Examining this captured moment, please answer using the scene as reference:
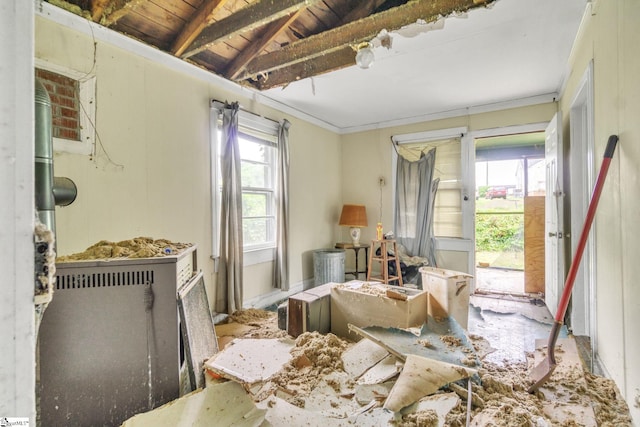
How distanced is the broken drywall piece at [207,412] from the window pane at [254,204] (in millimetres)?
2250

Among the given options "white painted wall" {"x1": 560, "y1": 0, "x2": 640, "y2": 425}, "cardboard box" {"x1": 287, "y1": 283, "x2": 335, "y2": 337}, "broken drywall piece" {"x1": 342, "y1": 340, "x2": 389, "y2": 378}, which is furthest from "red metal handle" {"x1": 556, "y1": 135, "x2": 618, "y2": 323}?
"cardboard box" {"x1": 287, "y1": 283, "x2": 335, "y2": 337}

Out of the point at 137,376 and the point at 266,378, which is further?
the point at 266,378

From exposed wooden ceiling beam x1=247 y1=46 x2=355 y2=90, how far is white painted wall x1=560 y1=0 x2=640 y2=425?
175cm

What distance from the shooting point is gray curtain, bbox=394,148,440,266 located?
4.43m

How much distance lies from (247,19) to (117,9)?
845 mm

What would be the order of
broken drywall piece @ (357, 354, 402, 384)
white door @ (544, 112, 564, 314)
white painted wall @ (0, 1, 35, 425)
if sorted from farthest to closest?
white door @ (544, 112, 564, 314) < broken drywall piece @ (357, 354, 402, 384) < white painted wall @ (0, 1, 35, 425)

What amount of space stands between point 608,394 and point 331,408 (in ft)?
4.85

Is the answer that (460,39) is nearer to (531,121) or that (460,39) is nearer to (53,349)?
(531,121)

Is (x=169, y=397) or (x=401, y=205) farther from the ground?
(x=401, y=205)

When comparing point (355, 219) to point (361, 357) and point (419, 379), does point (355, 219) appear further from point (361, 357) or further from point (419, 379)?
point (419, 379)

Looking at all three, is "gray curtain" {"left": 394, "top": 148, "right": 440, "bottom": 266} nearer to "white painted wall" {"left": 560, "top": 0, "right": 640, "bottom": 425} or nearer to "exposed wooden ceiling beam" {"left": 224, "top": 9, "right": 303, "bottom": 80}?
"white painted wall" {"left": 560, "top": 0, "right": 640, "bottom": 425}

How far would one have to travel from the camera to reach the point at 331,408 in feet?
4.98

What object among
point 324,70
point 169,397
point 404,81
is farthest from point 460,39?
point 169,397

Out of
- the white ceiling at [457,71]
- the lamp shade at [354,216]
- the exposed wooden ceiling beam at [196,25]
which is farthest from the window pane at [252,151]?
the lamp shade at [354,216]
